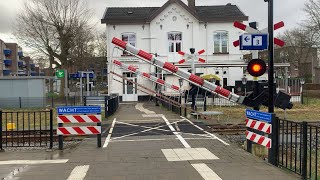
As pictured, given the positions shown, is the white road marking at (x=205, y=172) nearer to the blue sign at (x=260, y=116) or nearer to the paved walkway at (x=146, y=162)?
the paved walkway at (x=146, y=162)

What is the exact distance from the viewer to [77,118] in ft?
36.2

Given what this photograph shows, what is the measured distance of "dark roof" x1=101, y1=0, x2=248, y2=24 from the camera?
135 ft

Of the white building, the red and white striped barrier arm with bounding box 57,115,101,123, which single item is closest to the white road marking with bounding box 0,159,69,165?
the red and white striped barrier arm with bounding box 57,115,101,123

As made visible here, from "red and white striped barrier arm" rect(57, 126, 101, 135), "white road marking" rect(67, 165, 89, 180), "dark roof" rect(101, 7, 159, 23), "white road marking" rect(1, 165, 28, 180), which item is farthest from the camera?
"dark roof" rect(101, 7, 159, 23)

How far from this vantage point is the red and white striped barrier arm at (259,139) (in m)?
8.89

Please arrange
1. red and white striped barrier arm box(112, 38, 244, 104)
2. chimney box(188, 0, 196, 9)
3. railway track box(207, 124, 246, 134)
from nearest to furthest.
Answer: red and white striped barrier arm box(112, 38, 244, 104)
railway track box(207, 124, 246, 134)
chimney box(188, 0, 196, 9)

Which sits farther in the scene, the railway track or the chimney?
the chimney

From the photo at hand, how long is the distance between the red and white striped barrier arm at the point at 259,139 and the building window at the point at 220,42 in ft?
107

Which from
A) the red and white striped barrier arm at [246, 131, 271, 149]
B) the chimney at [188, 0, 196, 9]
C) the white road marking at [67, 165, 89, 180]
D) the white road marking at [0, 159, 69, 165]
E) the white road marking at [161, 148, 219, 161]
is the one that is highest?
the chimney at [188, 0, 196, 9]

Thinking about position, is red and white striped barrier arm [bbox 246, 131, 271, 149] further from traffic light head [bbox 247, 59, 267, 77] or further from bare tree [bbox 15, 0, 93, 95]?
bare tree [bbox 15, 0, 93, 95]

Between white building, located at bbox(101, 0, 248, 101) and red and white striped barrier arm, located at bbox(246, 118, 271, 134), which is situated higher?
white building, located at bbox(101, 0, 248, 101)

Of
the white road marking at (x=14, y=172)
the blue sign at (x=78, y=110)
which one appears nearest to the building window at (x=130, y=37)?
the blue sign at (x=78, y=110)

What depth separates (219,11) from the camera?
142 ft

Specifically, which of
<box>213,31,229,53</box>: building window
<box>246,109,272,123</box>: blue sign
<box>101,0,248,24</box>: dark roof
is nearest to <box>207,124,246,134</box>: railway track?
<box>246,109,272,123</box>: blue sign
